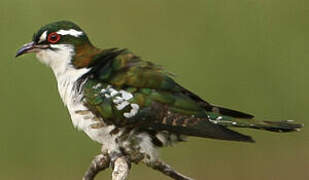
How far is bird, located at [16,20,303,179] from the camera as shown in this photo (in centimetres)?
234

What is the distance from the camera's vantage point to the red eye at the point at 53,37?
8.15 ft

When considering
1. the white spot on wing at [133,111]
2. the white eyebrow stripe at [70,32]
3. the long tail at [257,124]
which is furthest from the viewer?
the white eyebrow stripe at [70,32]

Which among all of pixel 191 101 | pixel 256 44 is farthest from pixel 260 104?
pixel 191 101

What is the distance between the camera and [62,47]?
2518mm

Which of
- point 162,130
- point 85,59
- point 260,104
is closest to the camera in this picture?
point 162,130

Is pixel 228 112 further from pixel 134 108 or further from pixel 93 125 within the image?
pixel 93 125

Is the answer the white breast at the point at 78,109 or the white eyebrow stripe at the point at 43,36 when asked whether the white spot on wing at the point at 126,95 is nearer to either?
the white breast at the point at 78,109

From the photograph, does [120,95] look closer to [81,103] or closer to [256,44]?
[81,103]

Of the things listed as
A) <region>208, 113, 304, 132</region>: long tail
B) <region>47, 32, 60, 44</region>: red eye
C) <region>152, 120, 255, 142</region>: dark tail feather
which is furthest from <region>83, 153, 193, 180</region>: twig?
<region>47, 32, 60, 44</region>: red eye

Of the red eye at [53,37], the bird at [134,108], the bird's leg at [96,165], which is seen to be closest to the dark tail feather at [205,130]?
the bird at [134,108]

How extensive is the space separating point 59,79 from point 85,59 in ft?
0.41

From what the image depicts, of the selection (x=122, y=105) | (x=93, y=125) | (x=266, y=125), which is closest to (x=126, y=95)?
(x=122, y=105)

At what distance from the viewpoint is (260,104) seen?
150 inches

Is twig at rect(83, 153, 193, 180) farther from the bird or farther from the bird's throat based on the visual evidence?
the bird's throat
